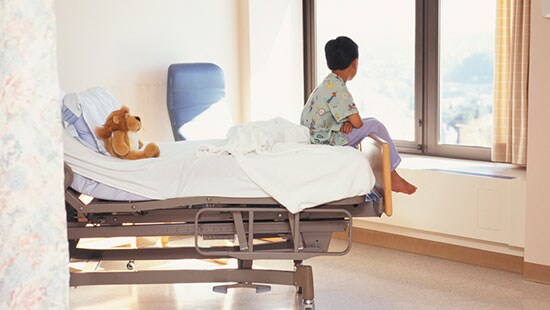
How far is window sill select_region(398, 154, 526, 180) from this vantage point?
4.99m

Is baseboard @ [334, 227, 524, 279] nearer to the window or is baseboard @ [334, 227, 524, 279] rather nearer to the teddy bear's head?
the window

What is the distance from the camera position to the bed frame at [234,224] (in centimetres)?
364

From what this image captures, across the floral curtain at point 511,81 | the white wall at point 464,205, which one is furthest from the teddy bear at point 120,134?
the floral curtain at point 511,81

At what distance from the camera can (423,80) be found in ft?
18.9

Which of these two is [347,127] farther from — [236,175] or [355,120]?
[236,175]

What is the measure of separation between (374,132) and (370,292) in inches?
43.6

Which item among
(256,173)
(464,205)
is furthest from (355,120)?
(464,205)

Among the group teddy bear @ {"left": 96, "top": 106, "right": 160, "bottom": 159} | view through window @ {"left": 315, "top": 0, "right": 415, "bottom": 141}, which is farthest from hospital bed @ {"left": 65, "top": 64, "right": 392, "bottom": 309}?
view through window @ {"left": 315, "top": 0, "right": 415, "bottom": 141}

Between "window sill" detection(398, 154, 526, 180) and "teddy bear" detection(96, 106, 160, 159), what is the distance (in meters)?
2.11

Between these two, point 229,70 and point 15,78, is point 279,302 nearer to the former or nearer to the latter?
point 229,70

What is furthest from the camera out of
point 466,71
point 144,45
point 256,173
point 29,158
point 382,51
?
point 382,51

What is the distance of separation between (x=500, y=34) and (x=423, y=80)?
79cm

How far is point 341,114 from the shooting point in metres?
3.98

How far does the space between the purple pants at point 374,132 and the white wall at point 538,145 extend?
1.00m
